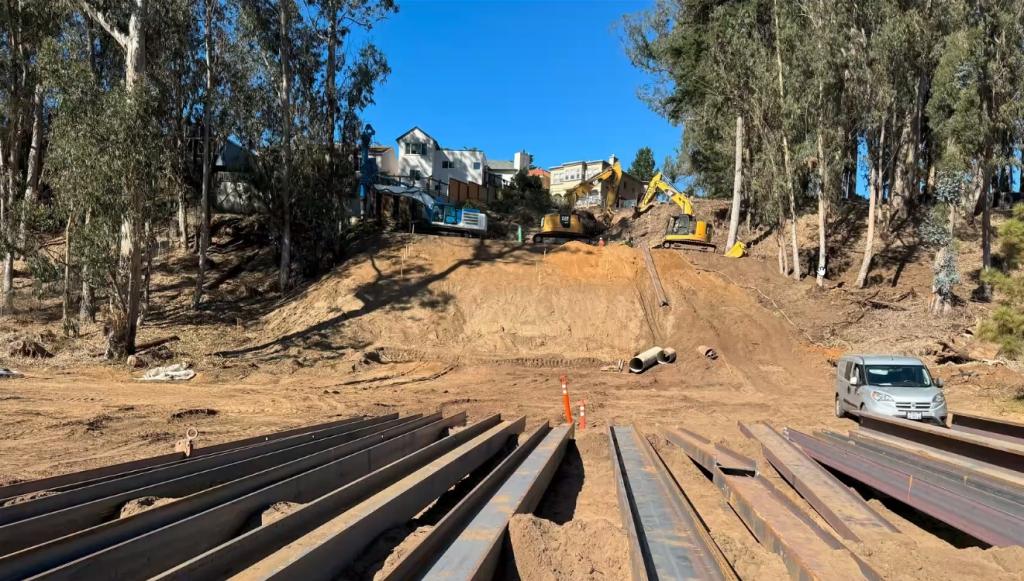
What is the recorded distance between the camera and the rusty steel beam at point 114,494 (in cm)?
407

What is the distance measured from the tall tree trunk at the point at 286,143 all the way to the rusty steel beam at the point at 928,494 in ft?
82.0

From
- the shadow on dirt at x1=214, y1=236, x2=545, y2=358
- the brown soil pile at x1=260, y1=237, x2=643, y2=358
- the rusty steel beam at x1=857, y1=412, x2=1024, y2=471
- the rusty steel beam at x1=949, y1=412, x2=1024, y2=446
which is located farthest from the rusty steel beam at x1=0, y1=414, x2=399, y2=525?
the brown soil pile at x1=260, y1=237, x2=643, y2=358

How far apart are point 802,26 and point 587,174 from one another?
6142cm

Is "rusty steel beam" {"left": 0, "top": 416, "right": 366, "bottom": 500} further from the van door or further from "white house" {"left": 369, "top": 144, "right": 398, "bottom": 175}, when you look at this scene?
"white house" {"left": 369, "top": 144, "right": 398, "bottom": 175}

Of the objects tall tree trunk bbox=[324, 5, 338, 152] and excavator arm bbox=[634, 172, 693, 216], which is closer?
tall tree trunk bbox=[324, 5, 338, 152]

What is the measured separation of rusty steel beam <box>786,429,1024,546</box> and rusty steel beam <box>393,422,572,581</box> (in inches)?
154

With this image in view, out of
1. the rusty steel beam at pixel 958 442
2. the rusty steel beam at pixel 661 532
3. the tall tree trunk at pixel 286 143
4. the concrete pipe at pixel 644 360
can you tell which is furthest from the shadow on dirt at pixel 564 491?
the tall tree trunk at pixel 286 143

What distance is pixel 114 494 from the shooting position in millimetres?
5156

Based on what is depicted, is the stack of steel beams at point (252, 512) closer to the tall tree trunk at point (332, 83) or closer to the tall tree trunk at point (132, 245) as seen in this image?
the tall tree trunk at point (132, 245)

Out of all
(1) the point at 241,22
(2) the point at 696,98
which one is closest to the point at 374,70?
(1) the point at 241,22

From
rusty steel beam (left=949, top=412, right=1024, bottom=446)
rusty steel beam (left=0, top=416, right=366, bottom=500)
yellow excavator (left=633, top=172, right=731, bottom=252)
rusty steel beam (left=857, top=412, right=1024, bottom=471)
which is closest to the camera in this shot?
rusty steel beam (left=0, top=416, right=366, bottom=500)

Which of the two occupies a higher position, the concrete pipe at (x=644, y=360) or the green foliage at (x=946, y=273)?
the green foliage at (x=946, y=273)

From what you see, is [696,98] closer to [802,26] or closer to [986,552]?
[802,26]

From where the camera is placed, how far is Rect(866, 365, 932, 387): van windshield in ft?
44.8
